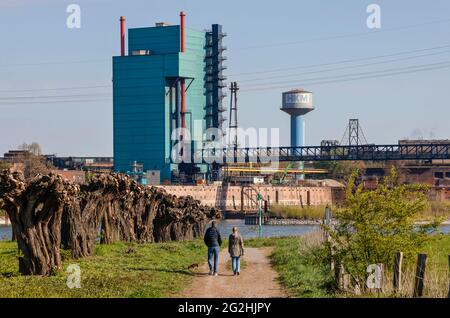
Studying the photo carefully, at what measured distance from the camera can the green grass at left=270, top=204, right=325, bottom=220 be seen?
522ft

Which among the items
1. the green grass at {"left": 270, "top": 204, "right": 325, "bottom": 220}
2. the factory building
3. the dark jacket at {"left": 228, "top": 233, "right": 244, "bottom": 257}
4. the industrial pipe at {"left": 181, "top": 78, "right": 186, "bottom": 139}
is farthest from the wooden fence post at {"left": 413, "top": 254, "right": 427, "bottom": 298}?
the industrial pipe at {"left": 181, "top": 78, "right": 186, "bottom": 139}

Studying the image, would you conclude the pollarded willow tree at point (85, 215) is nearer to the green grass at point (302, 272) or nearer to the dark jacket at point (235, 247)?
the dark jacket at point (235, 247)

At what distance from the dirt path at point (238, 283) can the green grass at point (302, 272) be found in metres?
0.35

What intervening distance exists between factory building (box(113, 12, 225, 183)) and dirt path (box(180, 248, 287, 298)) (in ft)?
444

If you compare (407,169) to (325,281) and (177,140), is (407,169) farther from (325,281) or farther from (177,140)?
(325,281)

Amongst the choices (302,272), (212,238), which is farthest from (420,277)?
(212,238)

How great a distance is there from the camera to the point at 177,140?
586ft

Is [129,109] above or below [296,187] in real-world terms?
above

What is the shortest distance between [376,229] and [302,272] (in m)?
4.67
